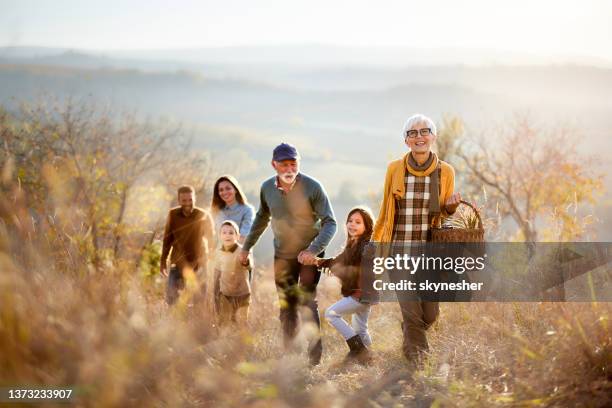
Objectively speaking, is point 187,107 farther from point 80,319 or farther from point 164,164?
point 80,319

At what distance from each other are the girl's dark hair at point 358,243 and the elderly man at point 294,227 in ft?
0.61

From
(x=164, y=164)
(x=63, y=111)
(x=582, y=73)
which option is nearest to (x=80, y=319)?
(x=63, y=111)

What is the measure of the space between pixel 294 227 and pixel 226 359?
1746 millimetres

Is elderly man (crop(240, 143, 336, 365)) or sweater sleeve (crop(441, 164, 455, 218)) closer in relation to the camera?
sweater sleeve (crop(441, 164, 455, 218))

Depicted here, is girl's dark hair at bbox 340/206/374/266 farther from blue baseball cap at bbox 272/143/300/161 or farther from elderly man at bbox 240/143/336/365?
blue baseball cap at bbox 272/143/300/161

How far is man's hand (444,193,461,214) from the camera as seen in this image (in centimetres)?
468

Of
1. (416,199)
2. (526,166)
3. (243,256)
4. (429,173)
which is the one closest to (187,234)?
(243,256)

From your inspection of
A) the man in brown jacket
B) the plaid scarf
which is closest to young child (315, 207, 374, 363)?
the plaid scarf

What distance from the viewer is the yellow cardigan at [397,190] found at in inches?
190

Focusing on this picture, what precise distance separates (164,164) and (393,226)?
83.6ft

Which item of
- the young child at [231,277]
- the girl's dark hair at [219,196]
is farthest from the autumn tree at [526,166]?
the young child at [231,277]

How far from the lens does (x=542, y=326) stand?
4.50m

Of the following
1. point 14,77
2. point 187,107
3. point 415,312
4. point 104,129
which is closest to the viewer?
point 415,312

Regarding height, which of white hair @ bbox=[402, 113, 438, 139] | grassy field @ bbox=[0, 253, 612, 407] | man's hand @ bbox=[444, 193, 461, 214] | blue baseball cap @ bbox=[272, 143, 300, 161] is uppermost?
white hair @ bbox=[402, 113, 438, 139]
